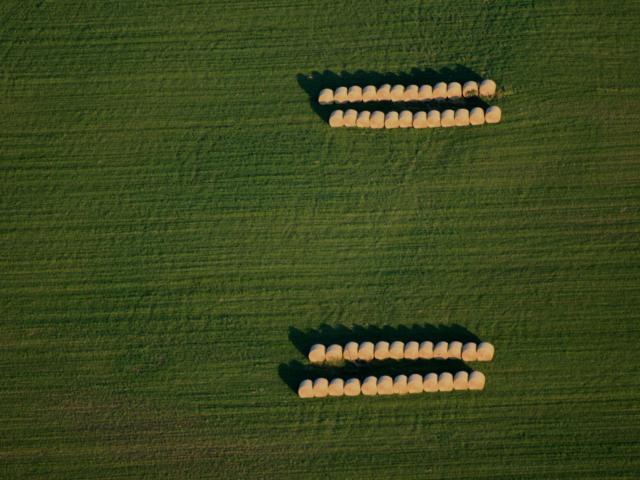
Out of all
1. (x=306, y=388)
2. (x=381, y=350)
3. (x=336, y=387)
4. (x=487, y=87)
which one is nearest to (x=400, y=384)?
(x=381, y=350)

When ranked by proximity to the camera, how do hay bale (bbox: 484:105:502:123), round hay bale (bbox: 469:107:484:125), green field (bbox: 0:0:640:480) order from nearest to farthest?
green field (bbox: 0:0:640:480)
round hay bale (bbox: 469:107:484:125)
hay bale (bbox: 484:105:502:123)

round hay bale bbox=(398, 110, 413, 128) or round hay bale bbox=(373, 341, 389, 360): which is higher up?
round hay bale bbox=(398, 110, 413, 128)

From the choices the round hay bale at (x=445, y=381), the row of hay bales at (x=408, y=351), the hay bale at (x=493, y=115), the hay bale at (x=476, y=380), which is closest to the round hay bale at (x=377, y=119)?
the hay bale at (x=493, y=115)

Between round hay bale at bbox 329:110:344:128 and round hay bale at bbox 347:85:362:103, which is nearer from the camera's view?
round hay bale at bbox 329:110:344:128

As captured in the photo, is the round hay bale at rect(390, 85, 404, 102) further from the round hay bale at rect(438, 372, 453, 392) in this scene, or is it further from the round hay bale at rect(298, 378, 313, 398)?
the round hay bale at rect(298, 378, 313, 398)

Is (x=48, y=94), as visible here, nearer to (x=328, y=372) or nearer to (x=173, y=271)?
(x=173, y=271)

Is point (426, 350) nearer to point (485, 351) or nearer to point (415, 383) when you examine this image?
point (415, 383)

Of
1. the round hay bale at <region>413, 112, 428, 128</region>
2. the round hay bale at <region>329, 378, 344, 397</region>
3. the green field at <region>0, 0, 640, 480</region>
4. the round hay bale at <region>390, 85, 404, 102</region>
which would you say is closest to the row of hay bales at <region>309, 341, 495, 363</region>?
the green field at <region>0, 0, 640, 480</region>

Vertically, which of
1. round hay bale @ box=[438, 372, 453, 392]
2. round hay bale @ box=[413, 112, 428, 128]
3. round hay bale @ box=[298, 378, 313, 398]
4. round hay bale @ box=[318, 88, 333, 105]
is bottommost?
round hay bale @ box=[298, 378, 313, 398]
